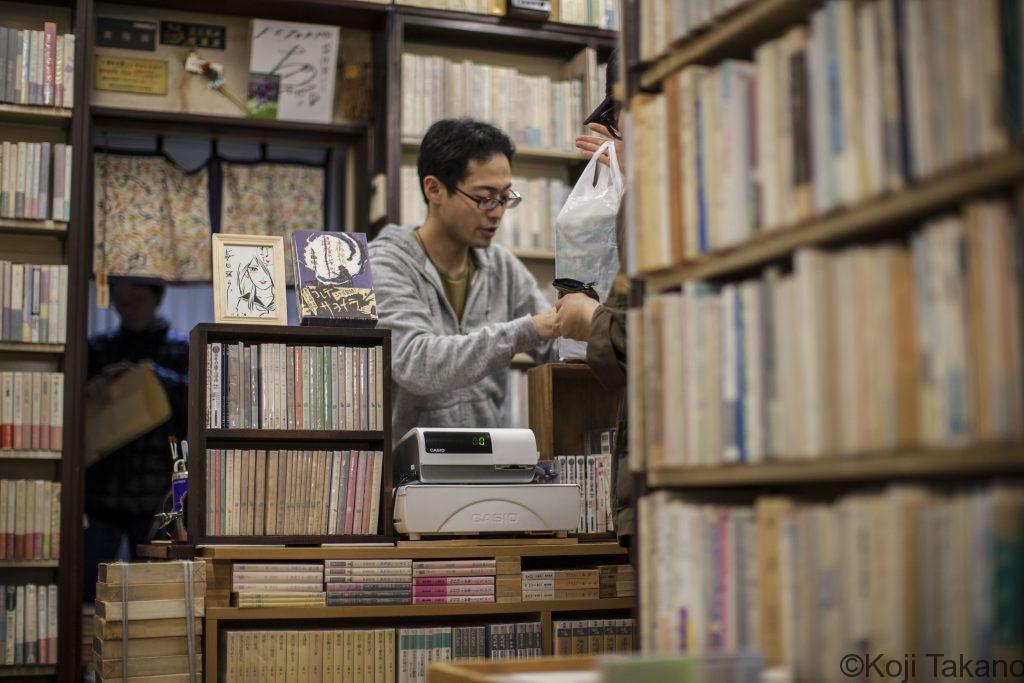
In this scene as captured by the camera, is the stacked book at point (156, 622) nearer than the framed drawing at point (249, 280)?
Yes

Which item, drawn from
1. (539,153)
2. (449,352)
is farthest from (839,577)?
(539,153)

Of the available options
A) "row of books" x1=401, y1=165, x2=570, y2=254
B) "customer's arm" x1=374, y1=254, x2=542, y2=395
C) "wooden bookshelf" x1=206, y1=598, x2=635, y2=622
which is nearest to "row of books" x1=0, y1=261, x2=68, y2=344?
"row of books" x1=401, y1=165, x2=570, y2=254

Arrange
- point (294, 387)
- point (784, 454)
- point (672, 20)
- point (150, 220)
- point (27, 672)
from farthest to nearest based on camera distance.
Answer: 1. point (150, 220)
2. point (27, 672)
3. point (294, 387)
4. point (672, 20)
5. point (784, 454)

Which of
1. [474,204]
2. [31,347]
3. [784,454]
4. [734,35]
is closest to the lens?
[784,454]

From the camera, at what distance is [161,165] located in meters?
4.48

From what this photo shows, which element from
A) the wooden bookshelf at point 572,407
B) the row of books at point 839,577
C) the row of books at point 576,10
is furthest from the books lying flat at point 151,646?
the row of books at point 576,10

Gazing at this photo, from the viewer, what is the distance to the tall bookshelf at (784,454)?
3.46 ft

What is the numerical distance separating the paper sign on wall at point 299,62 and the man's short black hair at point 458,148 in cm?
116

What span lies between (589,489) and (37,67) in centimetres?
249

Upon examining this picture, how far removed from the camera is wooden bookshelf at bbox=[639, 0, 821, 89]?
1.35 metres

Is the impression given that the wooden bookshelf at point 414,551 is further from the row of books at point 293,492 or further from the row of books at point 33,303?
the row of books at point 33,303

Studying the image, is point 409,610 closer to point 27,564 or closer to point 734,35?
point 734,35

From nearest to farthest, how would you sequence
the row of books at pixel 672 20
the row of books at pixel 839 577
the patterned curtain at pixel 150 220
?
1. the row of books at pixel 839 577
2. the row of books at pixel 672 20
3. the patterned curtain at pixel 150 220

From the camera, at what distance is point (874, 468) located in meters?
1.15
